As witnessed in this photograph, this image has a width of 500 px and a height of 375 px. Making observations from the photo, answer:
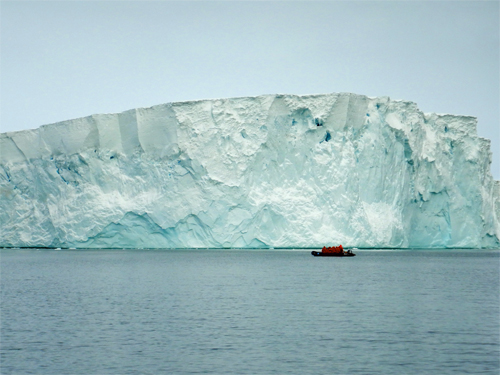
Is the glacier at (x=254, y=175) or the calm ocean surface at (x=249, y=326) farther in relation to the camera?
the glacier at (x=254, y=175)

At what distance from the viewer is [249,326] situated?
1095 cm

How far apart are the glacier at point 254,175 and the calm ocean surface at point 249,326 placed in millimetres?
11329

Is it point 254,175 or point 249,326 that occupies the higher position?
point 254,175

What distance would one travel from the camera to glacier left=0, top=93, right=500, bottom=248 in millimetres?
30969

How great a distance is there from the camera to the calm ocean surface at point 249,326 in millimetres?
8383

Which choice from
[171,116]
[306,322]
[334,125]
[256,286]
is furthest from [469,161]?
[306,322]

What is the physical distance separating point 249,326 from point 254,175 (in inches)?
807

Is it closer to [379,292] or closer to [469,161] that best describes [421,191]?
[469,161]

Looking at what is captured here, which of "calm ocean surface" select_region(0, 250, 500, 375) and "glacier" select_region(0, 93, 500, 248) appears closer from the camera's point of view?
"calm ocean surface" select_region(0, 250, 500, 375)

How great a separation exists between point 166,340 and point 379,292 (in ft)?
25.5

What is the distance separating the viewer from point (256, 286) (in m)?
17.6

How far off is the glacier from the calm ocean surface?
37.2 feet

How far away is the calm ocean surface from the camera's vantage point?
838 cm

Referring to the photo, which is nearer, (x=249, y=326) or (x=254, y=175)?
(x=249, y=326)
